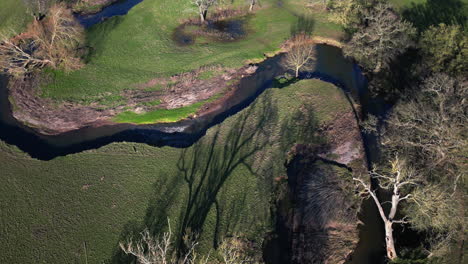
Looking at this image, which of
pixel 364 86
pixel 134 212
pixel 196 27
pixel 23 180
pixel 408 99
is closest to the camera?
pixel 134 212

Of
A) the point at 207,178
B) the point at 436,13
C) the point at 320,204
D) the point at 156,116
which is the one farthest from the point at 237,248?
the point at 436,13

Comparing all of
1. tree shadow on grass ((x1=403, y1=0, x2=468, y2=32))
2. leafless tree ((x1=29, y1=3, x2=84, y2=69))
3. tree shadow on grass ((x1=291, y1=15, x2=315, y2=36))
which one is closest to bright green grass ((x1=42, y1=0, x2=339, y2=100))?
tree shadow on grass ((x1=291, y1=15, x2=315, y2=36))

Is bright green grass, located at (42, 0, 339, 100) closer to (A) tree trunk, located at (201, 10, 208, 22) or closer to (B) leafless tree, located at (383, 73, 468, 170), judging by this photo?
(A) tree trunk, located at (201, 10, 208, 22)

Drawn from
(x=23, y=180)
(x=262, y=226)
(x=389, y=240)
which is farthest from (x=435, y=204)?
(x=23, y=180)

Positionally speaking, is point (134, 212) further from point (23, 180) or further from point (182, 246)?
point (23, 180)

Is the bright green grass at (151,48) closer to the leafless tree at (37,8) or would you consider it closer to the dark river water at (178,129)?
the dark river water at (178,129)

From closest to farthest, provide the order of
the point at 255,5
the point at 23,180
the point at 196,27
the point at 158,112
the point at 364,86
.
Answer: the point at 23,180
the point at 158,112
the point at 364,86
the point at 196,27
the point at 255,5

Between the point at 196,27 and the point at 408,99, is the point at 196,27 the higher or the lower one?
the higher one

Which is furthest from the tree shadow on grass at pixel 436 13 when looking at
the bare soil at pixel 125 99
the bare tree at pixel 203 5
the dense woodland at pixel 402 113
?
the bare tree at pixel 203 5

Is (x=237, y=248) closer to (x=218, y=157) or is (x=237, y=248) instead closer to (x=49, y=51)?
(x=218, y=157)
